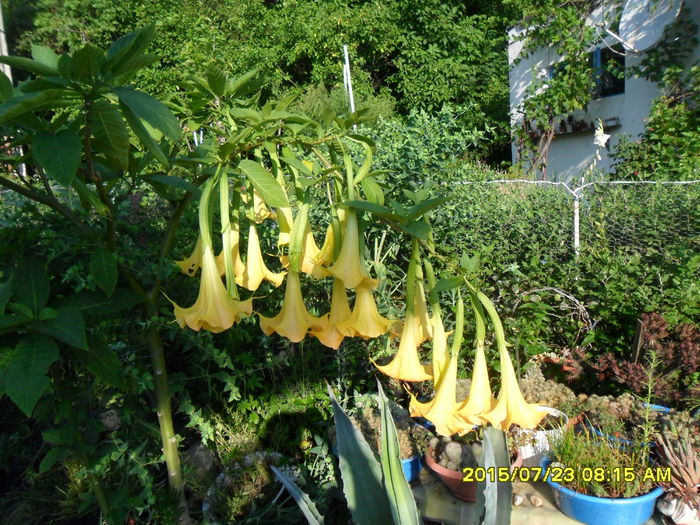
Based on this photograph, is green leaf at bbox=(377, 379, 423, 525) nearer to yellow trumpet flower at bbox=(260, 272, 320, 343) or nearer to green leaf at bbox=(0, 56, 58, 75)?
yellow trumpet flower at bbox=(260, 272, 320, 343)

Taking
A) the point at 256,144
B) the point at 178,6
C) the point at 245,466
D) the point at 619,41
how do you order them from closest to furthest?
the point at 256,144 → the point at 245,466 → the point at 619,41 → the point at 178,6

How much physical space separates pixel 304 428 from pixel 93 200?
153 cm

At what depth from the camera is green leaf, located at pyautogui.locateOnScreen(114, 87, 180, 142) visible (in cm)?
77

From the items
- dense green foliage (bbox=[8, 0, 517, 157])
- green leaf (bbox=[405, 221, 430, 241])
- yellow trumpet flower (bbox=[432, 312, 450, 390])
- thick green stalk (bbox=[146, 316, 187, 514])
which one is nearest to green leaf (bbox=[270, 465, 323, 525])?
thick green stalk (bbox=[146, 316, 187, 514])

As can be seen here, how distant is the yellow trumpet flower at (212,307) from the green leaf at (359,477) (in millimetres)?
483

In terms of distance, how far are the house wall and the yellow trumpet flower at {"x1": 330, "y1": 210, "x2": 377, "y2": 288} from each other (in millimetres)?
5889

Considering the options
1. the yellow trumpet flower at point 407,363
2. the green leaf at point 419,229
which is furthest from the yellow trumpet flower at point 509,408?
the green leaf at point 419,229

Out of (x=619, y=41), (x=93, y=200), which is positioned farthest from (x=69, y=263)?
(x=619, y=41)

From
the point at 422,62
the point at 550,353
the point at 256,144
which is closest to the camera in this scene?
the point at 256,144

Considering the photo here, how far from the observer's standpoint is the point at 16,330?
1032 mm

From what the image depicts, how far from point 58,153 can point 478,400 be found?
80 cm

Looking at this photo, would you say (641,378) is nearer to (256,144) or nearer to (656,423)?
(656,423)

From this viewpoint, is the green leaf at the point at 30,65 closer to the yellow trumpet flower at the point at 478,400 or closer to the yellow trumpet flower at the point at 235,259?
the yellow trumpet flower at the point at 235,259

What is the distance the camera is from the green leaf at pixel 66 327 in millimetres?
980
